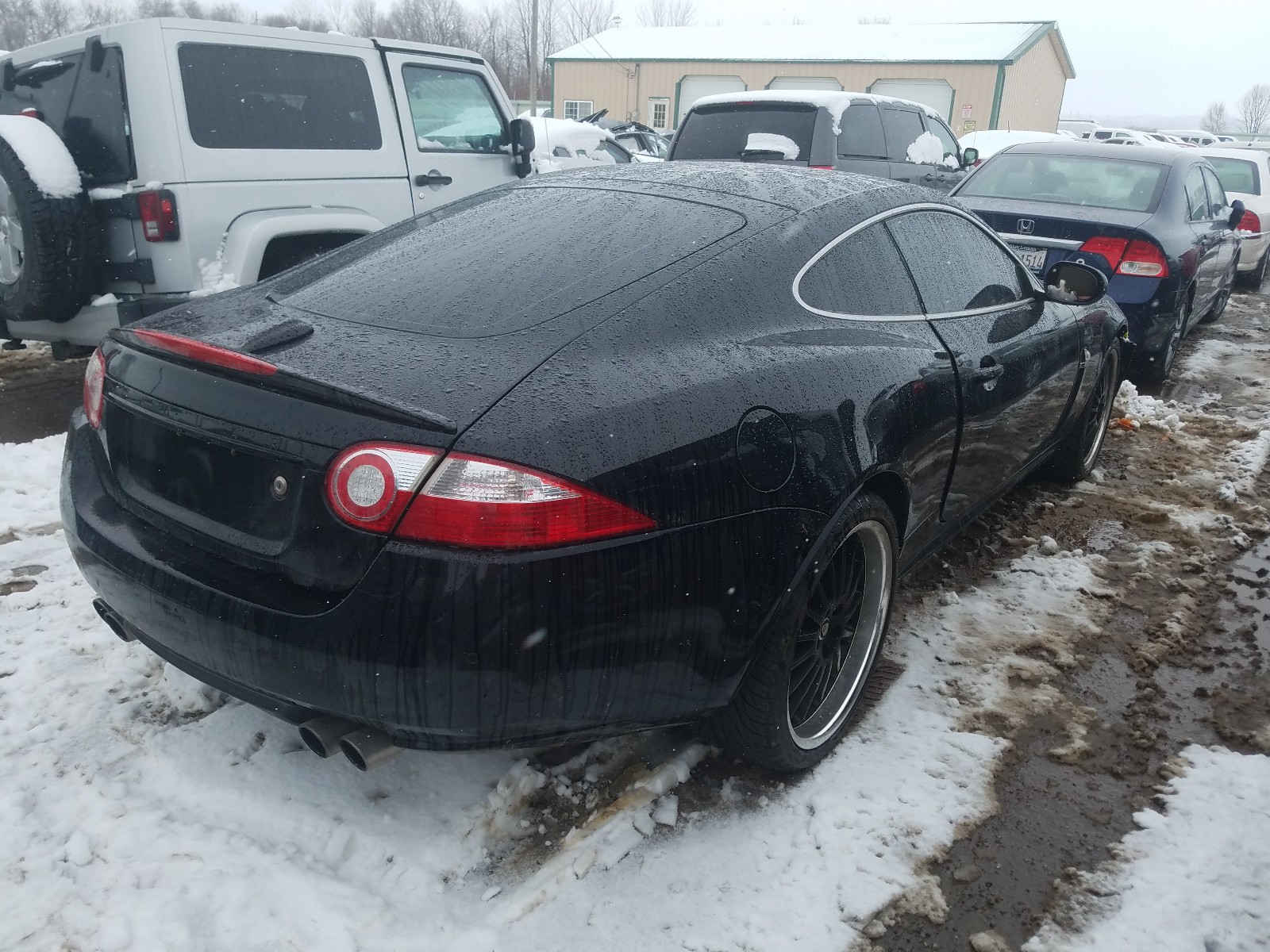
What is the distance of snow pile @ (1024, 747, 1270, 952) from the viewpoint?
210 centimetres

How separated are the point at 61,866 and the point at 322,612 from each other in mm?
910

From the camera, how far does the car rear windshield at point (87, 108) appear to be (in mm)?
4738

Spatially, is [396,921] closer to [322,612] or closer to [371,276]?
[322,612]

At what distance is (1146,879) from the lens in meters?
2.26

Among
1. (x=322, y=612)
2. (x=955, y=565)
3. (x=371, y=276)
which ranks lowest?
(x=955, y=565)

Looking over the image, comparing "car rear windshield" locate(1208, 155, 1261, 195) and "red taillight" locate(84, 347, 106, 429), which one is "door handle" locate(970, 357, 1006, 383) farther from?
"car rear windshield" locate(1208, 155, 1261, 195)

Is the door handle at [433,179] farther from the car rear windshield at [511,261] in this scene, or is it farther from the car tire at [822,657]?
the car tire at [822,657]

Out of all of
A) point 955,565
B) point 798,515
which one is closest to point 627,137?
point 955,565

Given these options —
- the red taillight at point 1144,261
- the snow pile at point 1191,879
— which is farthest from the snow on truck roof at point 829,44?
the snow pile at point 1191,879

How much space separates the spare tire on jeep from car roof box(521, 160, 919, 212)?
2.75m

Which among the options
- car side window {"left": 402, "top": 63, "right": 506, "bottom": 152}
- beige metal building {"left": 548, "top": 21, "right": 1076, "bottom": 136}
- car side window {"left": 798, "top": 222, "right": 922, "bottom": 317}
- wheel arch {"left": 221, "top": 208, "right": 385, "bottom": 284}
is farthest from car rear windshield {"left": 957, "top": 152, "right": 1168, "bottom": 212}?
beige metal building {"left": 548, "top": 21, "right": 1076, "bottom": 136}

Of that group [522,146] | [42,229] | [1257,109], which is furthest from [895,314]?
[1257,109]

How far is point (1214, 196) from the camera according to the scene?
8023mm

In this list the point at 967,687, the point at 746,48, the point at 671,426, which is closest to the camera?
the point at 671,426
